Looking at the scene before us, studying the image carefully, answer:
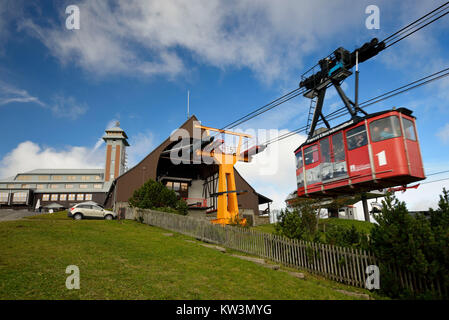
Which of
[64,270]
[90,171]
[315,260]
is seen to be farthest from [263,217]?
[90,171]

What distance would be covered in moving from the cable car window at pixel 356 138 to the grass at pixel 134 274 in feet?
18.7

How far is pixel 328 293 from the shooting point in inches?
337

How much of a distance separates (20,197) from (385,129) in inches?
2582

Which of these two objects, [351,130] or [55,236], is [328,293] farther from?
[55,236]

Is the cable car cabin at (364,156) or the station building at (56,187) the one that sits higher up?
the station building at (56,187)

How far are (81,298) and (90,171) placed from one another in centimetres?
6848

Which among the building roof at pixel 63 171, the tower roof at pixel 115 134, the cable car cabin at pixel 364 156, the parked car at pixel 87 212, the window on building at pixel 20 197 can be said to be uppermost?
the tower roof at pixel 115 134

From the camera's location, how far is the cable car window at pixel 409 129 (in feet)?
34.8

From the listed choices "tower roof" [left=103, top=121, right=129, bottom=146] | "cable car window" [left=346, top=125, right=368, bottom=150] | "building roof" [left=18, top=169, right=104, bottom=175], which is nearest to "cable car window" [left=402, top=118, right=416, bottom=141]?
"cable car window" [left=346, top=125, right=368, bottom=150]

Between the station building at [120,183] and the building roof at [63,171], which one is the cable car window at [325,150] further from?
the building roof at [63,171]

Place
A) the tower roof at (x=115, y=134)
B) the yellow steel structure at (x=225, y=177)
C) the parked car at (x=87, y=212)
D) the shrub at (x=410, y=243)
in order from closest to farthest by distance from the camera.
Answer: the shrub at (x=410, y=243) → the parked car at (x=87, y=212) → the yellow steel structure at (x=225, y=177) → the tower roof at (x=115, y=134)

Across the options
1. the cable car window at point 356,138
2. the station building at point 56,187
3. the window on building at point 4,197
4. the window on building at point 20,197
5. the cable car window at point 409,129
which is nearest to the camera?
the cable car window at point 409,129

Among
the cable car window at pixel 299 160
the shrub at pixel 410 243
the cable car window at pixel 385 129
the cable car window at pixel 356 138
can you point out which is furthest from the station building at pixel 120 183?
the shrub at pixel 410 243

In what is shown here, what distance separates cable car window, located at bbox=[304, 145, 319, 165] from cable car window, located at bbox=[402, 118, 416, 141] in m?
3.91
